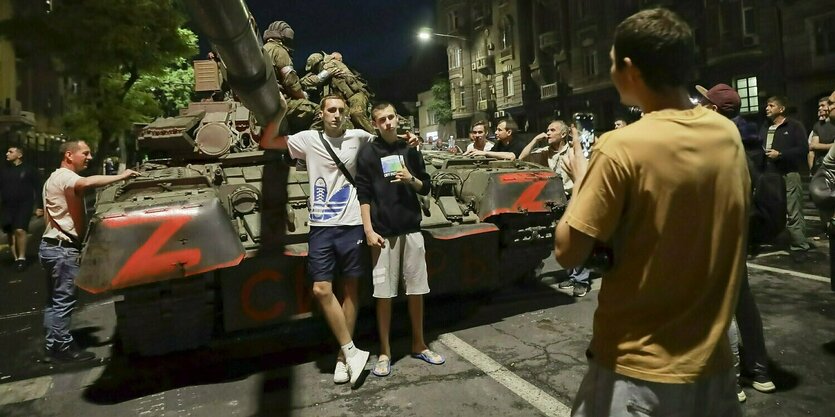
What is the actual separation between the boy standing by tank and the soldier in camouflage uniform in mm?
2031

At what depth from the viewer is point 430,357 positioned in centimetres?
429

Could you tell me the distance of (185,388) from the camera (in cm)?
410

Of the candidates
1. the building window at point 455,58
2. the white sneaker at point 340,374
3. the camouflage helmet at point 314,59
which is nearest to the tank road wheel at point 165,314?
the white sneaker at point 340,374

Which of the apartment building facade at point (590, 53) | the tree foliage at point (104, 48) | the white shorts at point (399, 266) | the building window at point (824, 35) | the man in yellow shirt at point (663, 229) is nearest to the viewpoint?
the man in yellow shirt at point (663, 229)

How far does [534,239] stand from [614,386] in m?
3.57

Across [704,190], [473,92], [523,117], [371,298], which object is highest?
[473,92]

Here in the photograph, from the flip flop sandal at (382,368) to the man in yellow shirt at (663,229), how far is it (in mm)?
2591

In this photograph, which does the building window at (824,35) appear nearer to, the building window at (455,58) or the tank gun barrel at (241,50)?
the tank gun barrel at (241,50)

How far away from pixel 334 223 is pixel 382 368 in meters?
1.03

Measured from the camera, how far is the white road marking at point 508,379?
3.48 metres

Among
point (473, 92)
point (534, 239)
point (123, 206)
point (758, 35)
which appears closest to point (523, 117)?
point (473, 92)

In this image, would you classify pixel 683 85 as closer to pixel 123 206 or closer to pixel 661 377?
pixel 661 377

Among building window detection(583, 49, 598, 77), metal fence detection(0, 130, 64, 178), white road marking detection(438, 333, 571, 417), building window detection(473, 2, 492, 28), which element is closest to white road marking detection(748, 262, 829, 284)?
white road marking detection(438, 333, 571, 417)

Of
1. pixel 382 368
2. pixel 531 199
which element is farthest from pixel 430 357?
pixel 531 199
